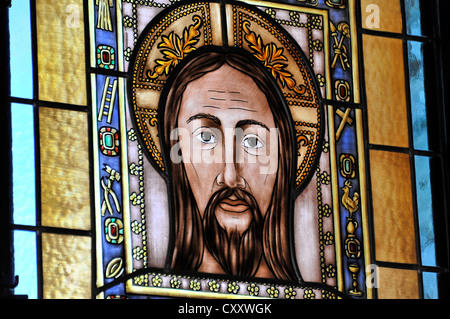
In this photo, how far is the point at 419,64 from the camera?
796 cm

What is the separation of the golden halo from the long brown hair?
0.15 ft

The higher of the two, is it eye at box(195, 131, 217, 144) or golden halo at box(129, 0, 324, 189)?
golden halo at box(129, 0, 324, 189)

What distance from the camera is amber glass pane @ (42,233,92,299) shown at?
6762 mm

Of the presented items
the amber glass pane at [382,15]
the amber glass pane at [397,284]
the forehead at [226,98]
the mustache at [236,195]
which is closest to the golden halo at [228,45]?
the forehead at [226,98]

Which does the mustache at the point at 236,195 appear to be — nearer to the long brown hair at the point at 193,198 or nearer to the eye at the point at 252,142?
the long brown hair at the point at 193,198

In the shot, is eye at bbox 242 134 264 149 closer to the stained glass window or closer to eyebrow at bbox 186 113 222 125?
the stained glass window

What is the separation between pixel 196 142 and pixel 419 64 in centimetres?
147

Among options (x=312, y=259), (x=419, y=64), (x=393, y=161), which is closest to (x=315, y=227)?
(x=312, y=259)


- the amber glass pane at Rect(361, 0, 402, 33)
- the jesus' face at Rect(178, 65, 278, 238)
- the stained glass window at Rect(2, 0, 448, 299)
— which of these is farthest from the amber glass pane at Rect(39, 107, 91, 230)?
the amber glass pane at Rect(361, 0, 402, 33)

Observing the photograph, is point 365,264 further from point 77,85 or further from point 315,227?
point 77,85

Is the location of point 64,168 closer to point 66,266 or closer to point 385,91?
point 66,266
